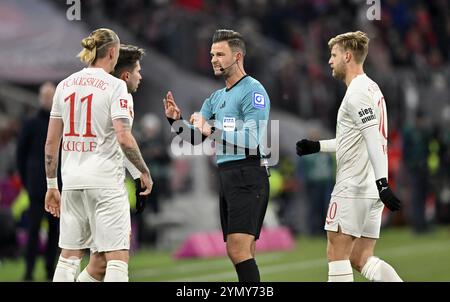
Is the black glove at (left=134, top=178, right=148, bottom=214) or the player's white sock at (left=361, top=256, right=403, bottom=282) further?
the player's white sock at (left=361, top=256, right=403, bottom=282)

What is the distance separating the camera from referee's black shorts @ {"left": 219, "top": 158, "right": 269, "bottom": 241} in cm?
868

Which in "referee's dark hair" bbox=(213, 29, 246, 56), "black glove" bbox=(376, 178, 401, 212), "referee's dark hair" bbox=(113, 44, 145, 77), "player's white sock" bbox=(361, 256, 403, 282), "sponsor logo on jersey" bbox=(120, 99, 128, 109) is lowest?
"player's white sock" bbox=(361, 256, 403, 282)

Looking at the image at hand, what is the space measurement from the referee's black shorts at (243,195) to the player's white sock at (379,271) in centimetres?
92

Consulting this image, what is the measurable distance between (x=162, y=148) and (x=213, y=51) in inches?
412

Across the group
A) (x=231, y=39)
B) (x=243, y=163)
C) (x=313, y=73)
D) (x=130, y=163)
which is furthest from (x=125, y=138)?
(x=313, y=73)

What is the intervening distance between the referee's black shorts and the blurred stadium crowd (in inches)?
376

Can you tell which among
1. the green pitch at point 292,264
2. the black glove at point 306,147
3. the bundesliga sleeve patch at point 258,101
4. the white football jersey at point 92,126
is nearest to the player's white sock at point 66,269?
the white football jersey at point 92,126

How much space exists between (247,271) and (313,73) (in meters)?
14.7

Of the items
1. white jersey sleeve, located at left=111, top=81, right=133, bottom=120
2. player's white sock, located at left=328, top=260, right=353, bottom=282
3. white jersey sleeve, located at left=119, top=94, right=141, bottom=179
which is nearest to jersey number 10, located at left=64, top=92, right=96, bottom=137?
white jersey sleeve, located at left=111, top=81, right=133, bottom=120

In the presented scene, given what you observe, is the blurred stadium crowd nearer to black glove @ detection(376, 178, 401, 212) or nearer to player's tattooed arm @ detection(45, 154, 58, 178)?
player's tattooed arm @ detection(45, 154, 58, 178)

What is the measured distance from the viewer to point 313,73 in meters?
22.9

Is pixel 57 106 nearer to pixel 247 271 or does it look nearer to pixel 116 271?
pixel 116 271

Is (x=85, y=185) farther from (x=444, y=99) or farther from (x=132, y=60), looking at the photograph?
(x=444, y=99)
